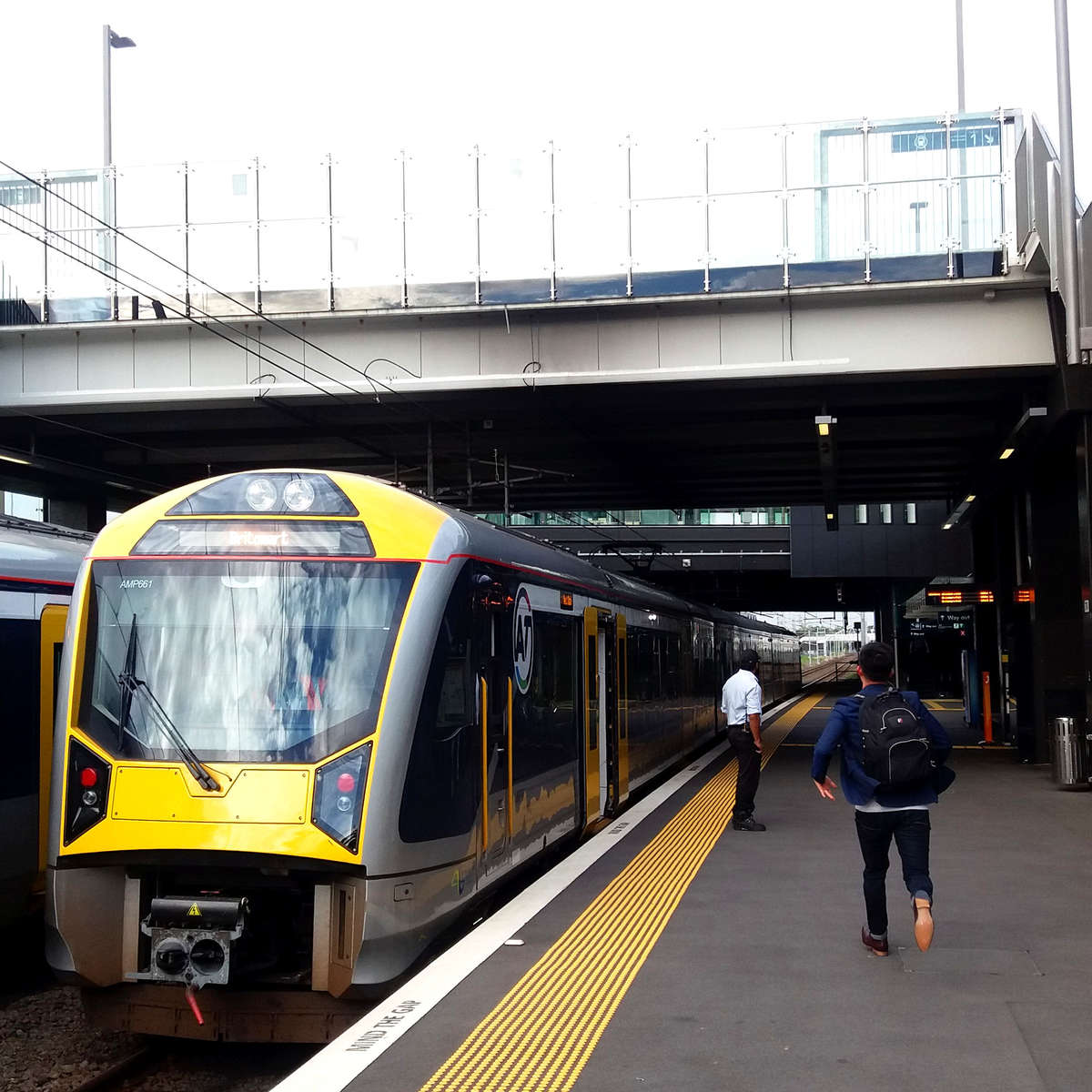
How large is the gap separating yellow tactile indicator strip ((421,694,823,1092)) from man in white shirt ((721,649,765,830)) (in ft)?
4.87

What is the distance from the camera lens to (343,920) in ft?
21.1

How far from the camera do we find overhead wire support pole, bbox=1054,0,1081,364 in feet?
44.0

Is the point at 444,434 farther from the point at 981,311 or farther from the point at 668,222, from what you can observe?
the point at 981,311

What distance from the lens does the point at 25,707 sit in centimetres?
838

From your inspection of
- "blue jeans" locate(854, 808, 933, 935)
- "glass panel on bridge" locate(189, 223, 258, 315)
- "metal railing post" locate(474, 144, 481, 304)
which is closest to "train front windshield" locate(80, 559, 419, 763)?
"blue jeans" locate(854, 808, 933, 935)

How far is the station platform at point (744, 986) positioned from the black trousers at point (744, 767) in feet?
3.53

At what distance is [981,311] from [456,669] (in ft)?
33.6

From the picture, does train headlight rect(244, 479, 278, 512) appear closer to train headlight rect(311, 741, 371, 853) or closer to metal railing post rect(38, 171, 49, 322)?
train headlight rect(311, 741, 371, 853)

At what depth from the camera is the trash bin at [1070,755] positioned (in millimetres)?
15570

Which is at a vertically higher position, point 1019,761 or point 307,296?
point 307,296

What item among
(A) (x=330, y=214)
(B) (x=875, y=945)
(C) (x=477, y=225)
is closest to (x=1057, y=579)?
(C) (x=477, y=225)

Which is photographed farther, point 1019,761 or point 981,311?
point 1019,761

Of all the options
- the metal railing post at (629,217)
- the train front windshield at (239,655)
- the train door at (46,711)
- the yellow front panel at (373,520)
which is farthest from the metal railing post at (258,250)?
the train front windshield at (239,655)

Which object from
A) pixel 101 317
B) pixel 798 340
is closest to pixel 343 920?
pixel 798 340
